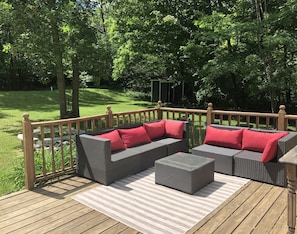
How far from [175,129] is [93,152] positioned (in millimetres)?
2104

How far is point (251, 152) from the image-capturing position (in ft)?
15.4

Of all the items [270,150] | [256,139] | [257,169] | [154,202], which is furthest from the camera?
[256,139]

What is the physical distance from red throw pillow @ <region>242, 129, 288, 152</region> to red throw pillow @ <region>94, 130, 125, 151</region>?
2.17m

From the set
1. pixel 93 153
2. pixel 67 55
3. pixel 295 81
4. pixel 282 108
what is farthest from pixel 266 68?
pixel 93 153

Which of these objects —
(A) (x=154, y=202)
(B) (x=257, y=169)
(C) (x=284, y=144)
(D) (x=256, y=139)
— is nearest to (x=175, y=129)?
(D) (x=256, y=139)

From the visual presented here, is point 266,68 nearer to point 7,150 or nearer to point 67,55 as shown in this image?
Answer: point 67,55

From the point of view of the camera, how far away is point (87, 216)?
3.26m

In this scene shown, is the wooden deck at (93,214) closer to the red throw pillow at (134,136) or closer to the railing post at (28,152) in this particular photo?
the railing post at (28,152)

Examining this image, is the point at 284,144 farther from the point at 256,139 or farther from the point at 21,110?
the point at 21,110

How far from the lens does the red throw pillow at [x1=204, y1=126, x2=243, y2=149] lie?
4.91 metres

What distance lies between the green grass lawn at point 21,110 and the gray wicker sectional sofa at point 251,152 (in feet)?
11.1

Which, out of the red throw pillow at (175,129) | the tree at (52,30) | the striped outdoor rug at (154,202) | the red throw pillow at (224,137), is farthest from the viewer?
the tree at (52,30)

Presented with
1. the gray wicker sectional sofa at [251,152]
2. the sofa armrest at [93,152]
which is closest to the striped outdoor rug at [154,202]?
the gray wicker sectional sofa at [251,152]

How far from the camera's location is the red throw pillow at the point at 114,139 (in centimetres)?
465
